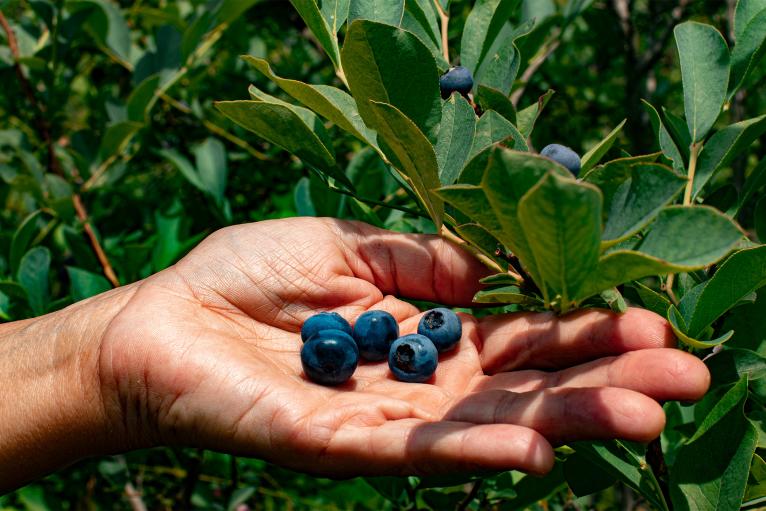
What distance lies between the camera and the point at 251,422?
1176mm

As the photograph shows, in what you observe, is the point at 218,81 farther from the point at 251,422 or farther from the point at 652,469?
the point at 652,469

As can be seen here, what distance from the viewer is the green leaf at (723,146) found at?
1.05m

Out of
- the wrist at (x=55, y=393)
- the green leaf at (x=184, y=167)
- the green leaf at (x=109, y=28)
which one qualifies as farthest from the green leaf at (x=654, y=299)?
the green leaf at (x=109, y=28)

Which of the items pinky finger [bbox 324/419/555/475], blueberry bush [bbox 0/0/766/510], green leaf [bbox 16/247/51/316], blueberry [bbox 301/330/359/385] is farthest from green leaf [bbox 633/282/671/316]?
green leaf [bbox 16/247/51/316]

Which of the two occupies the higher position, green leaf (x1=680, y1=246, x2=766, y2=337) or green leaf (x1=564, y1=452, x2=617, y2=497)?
green leaf (x1=680, y1=246, x2=766, y2=337)

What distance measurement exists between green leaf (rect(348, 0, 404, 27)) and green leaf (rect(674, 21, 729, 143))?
0.42 meters

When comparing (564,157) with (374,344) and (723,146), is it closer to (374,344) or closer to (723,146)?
(723,146)

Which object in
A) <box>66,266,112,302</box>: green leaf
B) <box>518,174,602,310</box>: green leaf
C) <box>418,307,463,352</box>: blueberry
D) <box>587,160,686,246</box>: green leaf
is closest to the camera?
<box>518,174,602,310</box>: green leaf

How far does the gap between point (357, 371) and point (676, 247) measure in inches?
32.7

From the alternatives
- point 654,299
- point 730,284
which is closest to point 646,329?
point 654,299

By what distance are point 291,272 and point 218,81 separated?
1.32m

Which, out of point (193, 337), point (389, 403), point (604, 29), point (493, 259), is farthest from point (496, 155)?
point (604, 29)

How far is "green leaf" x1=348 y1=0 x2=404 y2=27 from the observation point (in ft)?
3.59

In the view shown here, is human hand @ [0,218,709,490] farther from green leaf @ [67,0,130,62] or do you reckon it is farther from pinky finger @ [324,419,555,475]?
green leaf @ [67,0,130,62]
